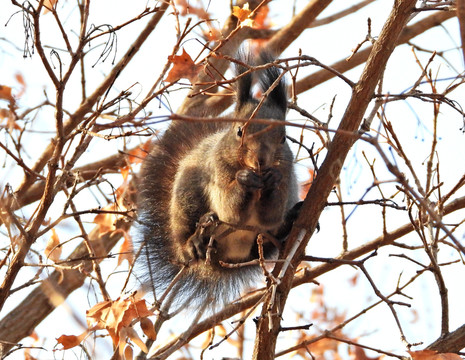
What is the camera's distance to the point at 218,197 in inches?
146

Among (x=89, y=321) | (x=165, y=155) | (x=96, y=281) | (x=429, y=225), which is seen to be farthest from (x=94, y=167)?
(x=429, y=225)

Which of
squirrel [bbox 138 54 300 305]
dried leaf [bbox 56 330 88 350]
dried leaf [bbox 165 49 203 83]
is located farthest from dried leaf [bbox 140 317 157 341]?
dried leaf [bbox 165 49 203 83]

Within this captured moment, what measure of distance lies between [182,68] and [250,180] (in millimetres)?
763

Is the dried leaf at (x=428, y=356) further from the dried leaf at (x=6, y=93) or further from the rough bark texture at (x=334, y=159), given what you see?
the dried leaf at (x=6, y=93)

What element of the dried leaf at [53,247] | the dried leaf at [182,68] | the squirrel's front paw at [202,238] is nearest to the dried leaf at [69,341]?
the dried leaf at [53,247]

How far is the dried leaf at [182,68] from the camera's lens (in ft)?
9.64

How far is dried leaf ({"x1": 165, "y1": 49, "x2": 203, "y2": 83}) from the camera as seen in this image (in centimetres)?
294

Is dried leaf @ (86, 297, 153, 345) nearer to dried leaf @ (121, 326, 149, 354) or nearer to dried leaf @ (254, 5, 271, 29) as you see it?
dried leaf @ (121, 326, 149, 354)

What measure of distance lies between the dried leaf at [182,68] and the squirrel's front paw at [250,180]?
2.24 feet

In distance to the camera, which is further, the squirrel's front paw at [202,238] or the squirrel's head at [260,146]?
the squirrel's front paw at [202,238]

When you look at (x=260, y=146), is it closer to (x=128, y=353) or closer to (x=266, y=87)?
(x=266, y=87)

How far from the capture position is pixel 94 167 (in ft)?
16.0

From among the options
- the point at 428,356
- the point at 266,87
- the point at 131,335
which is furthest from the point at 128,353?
the point at 266,87

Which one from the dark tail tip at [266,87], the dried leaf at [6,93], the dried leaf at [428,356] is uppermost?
the dark tail tip at [266,87]
